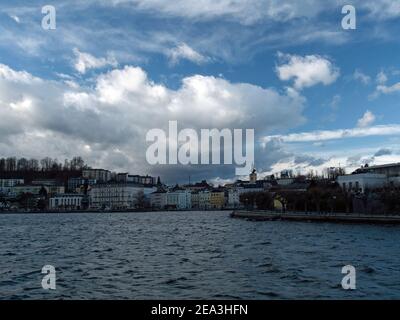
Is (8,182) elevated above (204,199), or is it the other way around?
(8,182)

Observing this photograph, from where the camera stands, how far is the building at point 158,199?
153875 mm

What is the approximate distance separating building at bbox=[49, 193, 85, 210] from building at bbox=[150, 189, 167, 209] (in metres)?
22.4

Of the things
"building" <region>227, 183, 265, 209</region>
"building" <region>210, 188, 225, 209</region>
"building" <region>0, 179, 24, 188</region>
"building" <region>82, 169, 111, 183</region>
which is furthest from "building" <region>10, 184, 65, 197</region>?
"building" <region>227, 183, 265, 209</region>

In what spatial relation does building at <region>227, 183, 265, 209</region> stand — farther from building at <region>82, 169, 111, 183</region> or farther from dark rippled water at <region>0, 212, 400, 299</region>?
dark rippled water at <region>0, 212, 400, 299</region>

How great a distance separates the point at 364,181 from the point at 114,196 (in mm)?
82389

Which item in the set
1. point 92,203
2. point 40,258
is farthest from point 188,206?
point 40,258

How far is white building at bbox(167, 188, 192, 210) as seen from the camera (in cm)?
15475

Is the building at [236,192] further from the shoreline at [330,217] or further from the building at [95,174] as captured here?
the shoreline at [330,217]

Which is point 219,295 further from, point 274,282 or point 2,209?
point 2,209

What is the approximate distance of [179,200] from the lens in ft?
516

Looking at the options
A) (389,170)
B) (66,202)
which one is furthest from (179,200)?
(389,170)

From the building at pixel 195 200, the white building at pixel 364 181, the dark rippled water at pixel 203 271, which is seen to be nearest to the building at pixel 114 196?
the building at pixel 195 200

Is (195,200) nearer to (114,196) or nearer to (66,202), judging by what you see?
(114,196)

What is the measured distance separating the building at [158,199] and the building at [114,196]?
16.8 feet
